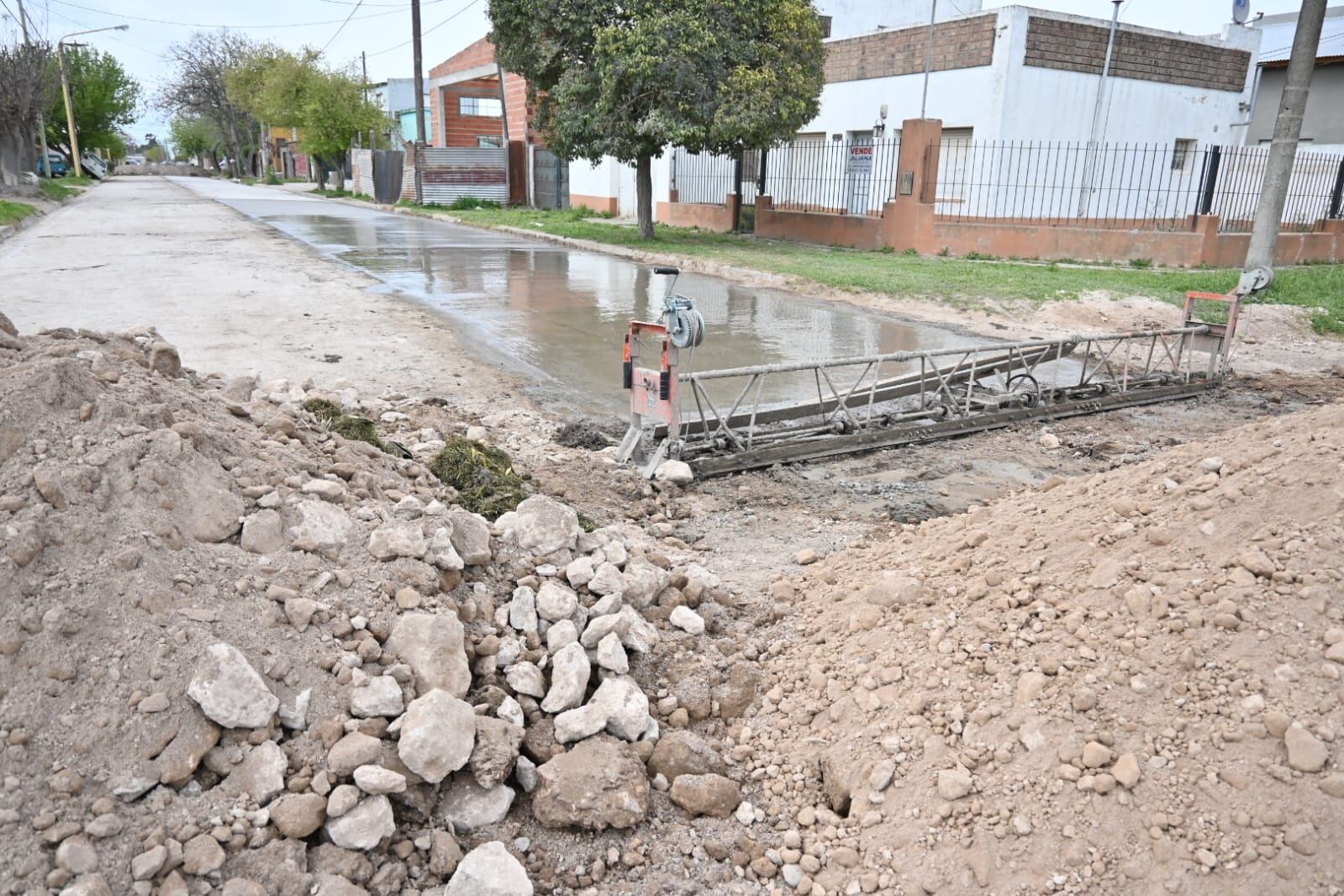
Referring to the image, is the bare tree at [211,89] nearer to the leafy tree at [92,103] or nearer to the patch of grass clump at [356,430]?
the leafy tree at [92,103]

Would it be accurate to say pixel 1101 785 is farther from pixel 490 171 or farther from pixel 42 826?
pixel 490 171

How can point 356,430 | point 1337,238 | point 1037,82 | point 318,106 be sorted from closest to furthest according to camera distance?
point 356,430 → point 1337,238 → point 1037,82 → point 318,106

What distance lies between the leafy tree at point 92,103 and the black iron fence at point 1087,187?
56400 mm

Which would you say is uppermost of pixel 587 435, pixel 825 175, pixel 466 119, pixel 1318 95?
pixel 1318 95

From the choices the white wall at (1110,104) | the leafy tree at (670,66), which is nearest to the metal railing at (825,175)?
the white wall at (1110,104)

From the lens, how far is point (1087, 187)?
20.4 m

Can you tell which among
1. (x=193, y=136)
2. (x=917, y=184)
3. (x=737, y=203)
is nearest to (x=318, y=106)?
(x=737, y=203)

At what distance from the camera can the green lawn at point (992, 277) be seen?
12.4m

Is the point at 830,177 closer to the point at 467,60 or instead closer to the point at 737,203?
the point at 737,203

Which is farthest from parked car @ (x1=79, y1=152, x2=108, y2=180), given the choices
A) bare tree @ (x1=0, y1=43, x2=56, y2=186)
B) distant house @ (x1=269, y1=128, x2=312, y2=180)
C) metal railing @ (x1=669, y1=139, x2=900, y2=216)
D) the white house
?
the white house

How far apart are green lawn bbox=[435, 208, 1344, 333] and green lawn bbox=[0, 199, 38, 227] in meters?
13.6

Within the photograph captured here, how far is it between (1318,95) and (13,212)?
35035 millimetres

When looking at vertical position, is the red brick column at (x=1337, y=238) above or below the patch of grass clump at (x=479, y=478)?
above

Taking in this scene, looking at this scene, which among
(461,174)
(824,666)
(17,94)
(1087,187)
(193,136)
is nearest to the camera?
(824,666)
